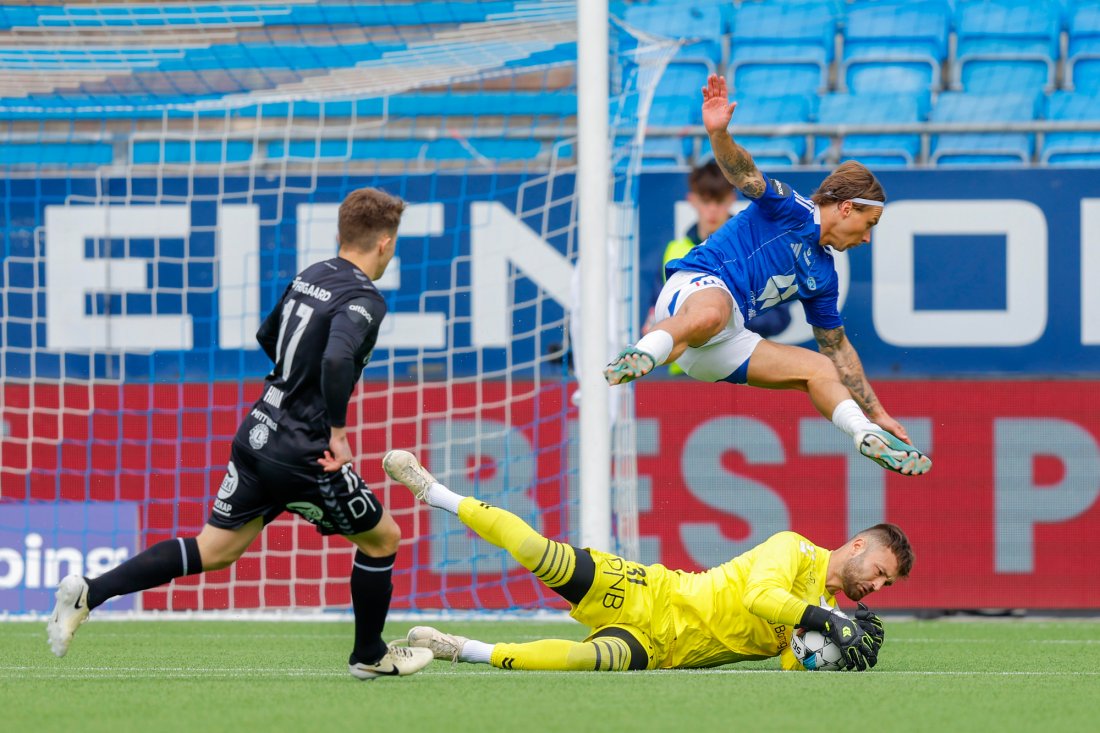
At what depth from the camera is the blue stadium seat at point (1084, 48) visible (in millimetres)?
10500

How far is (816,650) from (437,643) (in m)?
1.25

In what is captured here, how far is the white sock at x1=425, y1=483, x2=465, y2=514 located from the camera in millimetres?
5164

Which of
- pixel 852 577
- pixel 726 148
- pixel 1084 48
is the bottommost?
pixel 852 577

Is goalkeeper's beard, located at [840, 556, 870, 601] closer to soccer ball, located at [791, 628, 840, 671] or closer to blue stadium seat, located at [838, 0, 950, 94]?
soccer ball, located at [791, 628, 840, 671]

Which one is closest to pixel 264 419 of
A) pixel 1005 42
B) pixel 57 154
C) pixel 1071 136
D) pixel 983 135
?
pixel 57 154

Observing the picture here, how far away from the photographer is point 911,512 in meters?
8.12

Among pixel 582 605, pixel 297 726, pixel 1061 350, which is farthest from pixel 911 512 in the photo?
pixel 297 726

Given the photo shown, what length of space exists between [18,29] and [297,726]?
5492mm

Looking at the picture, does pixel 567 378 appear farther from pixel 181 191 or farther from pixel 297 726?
pixel 297 726

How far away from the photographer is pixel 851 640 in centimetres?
487

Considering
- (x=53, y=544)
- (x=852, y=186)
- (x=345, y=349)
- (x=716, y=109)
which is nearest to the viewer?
(x=345, y=349)

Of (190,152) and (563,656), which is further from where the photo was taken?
(190,152)

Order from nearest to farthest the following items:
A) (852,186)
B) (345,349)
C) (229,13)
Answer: (345,349)
(852,186)
(229,13)

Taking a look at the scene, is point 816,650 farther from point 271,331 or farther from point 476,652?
point 271,331
